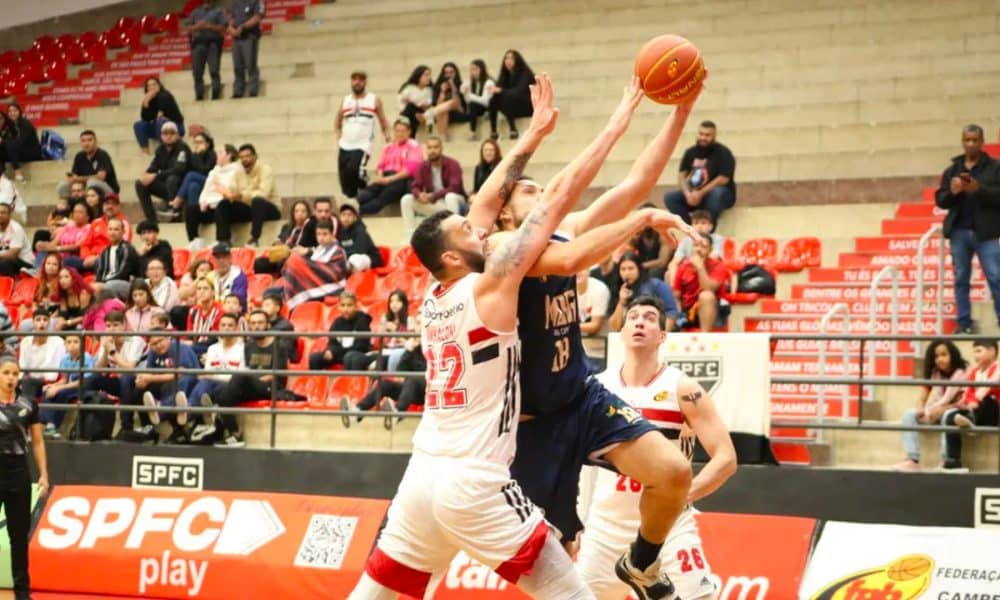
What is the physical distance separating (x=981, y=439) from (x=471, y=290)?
6.08m

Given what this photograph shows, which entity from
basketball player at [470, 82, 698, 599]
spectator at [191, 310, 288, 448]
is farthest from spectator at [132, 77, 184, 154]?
basketball player at [470, 82, 698, 599]

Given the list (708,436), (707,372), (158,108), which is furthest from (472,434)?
(158,108)

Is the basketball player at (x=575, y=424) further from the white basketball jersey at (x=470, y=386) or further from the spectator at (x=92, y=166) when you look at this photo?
the spectator at (x=92, y=166)

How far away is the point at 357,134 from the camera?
18016mm

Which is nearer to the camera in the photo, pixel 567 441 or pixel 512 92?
pixel 567 441

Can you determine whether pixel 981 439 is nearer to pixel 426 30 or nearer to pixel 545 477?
pixel 545 477

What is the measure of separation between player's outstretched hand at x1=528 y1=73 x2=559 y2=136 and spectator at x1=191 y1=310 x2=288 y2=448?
6800 millimetres

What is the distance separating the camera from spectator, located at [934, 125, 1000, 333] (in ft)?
41.5

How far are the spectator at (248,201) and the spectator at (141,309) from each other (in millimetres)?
3421

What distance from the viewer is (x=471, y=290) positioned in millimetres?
5809

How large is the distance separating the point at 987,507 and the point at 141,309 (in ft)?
26.6

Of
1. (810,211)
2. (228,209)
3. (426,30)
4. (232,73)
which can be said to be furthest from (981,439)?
(232,73)

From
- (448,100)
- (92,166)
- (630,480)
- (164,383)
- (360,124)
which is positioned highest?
(448,100)

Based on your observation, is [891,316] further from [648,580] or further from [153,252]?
[153,252]
